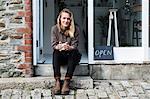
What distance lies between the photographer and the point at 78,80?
6.11 metres

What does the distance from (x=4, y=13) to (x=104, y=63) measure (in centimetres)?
191

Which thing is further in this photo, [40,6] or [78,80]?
[40,6]

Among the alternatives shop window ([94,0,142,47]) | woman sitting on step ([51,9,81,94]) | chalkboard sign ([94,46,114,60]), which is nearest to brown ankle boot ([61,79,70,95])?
woman sitting on step ([51,9,81,94])

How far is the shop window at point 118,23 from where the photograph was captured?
676 centimetres

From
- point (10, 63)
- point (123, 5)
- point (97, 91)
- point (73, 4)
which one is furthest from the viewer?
point (73, 4)

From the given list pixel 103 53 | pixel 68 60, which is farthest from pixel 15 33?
pixel 103 53

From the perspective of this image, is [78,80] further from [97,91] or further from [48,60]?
[48,60]

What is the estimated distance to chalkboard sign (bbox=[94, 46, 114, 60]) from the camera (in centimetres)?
670

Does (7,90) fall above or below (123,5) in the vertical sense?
below

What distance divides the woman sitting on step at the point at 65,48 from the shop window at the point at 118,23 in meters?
0.84

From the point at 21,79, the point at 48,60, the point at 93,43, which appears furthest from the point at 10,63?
the point at 93,43

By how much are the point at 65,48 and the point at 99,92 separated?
2.84 ft

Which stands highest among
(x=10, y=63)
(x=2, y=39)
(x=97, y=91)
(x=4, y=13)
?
(x=4, y=13)

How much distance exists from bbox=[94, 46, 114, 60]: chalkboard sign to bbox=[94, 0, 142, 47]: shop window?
84mm
